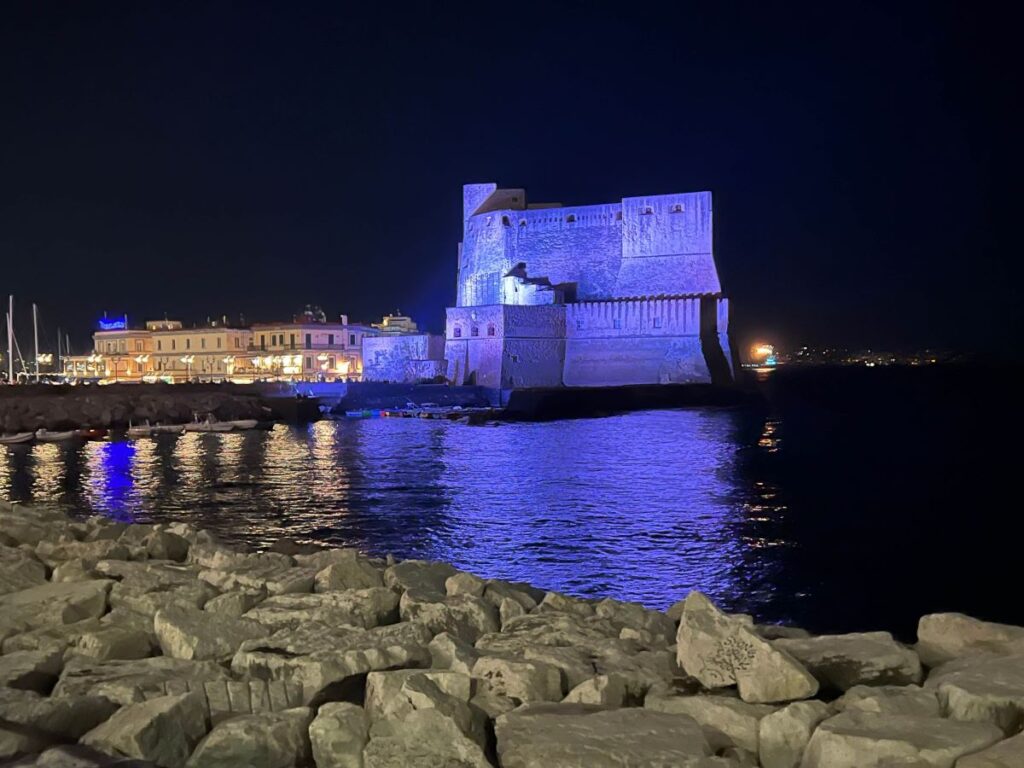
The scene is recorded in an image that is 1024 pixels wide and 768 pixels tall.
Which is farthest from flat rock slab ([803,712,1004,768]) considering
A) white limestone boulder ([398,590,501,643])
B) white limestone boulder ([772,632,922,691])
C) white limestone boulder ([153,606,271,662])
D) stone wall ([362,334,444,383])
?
stone wall ([362,334,444,383])

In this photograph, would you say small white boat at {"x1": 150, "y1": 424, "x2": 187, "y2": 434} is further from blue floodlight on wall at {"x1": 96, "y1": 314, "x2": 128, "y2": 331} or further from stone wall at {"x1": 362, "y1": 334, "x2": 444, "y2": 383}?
blue floodlight on wall at {"x1": 96, "y1": 314, "x2": 128, "y2": 331}

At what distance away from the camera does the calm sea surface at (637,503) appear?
27.3 ft

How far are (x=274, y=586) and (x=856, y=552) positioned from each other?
7.56m

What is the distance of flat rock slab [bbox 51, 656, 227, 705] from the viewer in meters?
3.19

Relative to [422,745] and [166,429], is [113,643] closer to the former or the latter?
[422,745]

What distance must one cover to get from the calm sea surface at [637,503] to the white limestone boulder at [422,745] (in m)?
4.57

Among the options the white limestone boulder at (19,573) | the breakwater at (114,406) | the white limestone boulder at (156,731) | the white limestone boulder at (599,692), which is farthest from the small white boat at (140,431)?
the white limestone boulder at (599,692)

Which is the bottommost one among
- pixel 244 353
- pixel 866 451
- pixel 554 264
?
pixel 866 451

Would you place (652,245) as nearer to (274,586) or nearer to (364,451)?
(364,451)

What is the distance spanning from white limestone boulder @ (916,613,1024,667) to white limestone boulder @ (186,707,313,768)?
8.85 ft

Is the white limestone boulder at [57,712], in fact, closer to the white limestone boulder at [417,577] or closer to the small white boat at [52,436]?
the white limestone boulder at [417,577]

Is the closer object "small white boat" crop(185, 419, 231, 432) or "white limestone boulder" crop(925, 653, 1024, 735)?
"white limestone boulder" crop(925, 653, 1024, 735)

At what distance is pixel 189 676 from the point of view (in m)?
3.37

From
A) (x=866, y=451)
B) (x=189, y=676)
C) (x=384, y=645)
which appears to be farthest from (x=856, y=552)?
(x=866, y=451)
